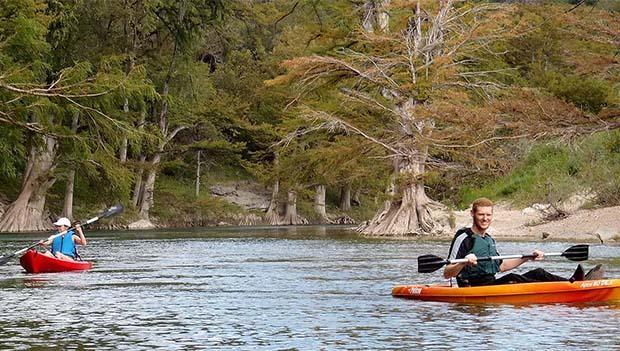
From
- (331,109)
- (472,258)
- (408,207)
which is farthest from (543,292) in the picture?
(331,109)

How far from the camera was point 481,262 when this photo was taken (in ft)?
49.1

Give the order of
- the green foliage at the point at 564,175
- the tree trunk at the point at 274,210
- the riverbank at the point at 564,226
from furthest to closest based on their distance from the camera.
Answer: the tree trunk at the point at 274,210 → the green foliage at the point at 564,175 → the riverbank at the point at 564,226

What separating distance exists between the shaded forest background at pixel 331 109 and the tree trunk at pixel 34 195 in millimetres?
77

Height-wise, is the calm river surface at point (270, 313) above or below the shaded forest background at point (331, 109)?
below

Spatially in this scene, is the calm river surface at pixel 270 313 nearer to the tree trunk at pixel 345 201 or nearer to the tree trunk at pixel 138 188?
the tree trunk at pixel 138 188

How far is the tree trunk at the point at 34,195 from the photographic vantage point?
1797 inches

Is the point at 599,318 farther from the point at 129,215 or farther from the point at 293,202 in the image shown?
the point at 293,202

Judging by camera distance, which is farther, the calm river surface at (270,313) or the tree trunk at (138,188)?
the tree trunk at (138,188)

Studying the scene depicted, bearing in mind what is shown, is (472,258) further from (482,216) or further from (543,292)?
(543,292)

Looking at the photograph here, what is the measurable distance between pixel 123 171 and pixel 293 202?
1876 cm

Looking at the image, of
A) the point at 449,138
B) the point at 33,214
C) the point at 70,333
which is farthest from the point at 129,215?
the point at 70,333

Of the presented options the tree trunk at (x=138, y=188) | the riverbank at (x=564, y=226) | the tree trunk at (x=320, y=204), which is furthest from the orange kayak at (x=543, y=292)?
the tree trunk at (x=320, y=204)

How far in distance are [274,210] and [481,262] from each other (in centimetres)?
4914

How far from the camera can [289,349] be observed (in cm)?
1093
